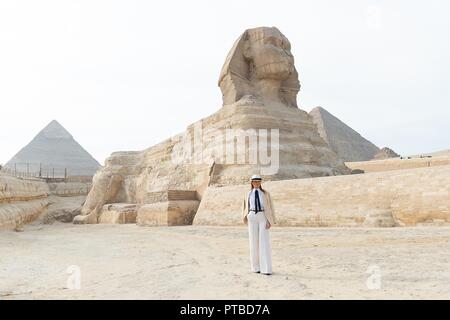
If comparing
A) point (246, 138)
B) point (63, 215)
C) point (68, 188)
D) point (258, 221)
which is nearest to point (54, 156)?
point (68, 188)

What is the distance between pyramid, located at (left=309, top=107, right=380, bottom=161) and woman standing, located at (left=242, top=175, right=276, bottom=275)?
86.4 feet

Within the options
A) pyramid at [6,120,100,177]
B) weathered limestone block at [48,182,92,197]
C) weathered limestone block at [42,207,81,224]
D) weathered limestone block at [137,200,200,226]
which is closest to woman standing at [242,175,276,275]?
weathered limestone block at [137,200,200,226]

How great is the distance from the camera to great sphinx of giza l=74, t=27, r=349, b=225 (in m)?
11.4

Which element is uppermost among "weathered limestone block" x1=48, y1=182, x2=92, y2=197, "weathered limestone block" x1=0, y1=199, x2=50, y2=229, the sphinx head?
the sphinx head

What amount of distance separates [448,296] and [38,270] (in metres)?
4.21

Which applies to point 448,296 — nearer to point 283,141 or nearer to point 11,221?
point 283,141

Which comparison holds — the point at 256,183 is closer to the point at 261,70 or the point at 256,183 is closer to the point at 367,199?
the point at 367,199

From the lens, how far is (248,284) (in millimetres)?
3586

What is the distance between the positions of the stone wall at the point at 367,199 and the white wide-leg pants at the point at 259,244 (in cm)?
390

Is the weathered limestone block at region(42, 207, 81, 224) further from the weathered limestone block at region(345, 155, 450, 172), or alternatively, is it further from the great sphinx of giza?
the weathered limestone block at region(345, 155, 450, 172)

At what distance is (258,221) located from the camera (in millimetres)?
4293

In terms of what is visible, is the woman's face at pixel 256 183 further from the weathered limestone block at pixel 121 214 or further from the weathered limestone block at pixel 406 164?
the weathered limestone block at pixel 406 164
